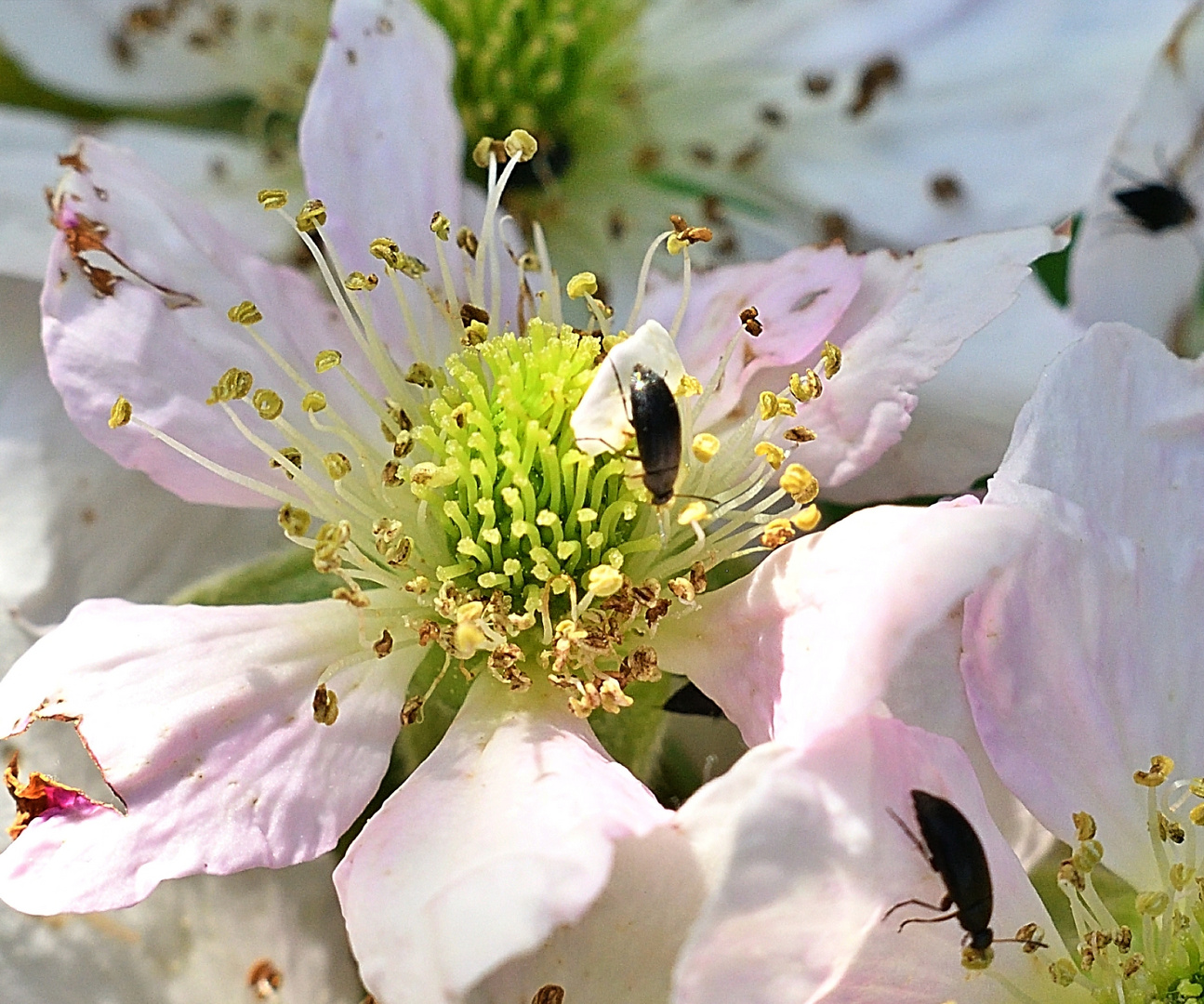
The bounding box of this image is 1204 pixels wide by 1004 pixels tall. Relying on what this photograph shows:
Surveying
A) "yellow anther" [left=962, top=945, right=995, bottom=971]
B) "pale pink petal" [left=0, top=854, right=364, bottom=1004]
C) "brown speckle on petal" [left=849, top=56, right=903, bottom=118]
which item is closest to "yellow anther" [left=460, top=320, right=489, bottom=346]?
"pale pink petal" [left=0, top=854, right=364, bottom=1004]

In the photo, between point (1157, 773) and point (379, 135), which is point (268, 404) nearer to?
point (379, 135)

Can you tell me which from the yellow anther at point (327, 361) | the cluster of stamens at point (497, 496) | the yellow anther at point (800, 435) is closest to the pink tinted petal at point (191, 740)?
the cluster of stamens at point (497, 496)

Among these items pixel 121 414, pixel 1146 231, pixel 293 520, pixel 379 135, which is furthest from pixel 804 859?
pixel 1146 231

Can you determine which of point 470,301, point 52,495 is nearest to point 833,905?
point 470,301

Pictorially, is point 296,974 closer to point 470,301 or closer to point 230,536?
point 230,536

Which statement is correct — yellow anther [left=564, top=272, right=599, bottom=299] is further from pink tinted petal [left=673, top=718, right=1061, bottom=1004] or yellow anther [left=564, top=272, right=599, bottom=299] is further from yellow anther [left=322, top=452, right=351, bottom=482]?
pink tinted petal [left=673, top=718, right=1061, bottom=1004]

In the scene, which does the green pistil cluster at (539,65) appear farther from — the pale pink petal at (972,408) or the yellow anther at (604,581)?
the yellow anther at (604,581)
